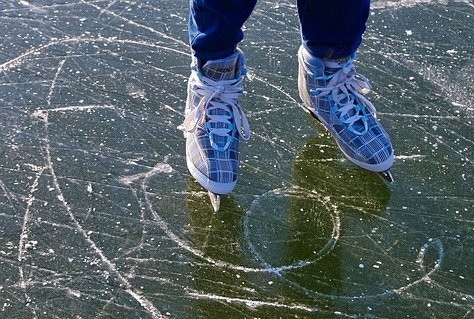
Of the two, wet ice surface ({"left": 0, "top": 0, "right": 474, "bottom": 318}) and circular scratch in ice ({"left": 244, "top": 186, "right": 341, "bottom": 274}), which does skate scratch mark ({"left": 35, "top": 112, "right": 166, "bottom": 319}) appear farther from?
circular scratch in ice ({"left": 244, "top": 186, "right": 341, "bottom": 274})

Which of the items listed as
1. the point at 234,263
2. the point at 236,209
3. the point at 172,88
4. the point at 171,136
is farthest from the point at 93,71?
the point at 234,263

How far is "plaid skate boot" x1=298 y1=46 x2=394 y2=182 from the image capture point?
2100 mm

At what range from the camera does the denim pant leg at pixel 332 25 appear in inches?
79.7

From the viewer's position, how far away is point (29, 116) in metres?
2.27

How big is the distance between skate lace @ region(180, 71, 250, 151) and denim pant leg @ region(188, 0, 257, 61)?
0.08m

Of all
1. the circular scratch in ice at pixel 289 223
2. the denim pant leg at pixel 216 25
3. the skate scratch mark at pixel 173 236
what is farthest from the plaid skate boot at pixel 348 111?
the skate scratch mark at pixel 173 236

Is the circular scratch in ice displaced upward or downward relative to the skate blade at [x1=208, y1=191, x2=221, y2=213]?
downward

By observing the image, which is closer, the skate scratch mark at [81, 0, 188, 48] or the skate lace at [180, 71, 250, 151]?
the skate lace at [180, 71, 250, 151]

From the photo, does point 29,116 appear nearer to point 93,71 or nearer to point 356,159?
point 93,71

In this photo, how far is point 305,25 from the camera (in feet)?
6.82

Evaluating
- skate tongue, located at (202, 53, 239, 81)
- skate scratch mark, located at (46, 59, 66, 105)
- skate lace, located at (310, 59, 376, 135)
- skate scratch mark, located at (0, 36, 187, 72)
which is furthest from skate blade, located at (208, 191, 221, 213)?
skate scratch mark, located at (0, 36, 187, 72)

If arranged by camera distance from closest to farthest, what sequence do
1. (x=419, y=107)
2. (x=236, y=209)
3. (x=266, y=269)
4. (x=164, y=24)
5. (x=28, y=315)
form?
1. (x=28, y=315)
2. (x=266, y=269)
3. (x=236, y=209)
4. (x=419, y=107)
5. (x=164, y=24)

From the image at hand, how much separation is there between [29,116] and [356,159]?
83 centimetres

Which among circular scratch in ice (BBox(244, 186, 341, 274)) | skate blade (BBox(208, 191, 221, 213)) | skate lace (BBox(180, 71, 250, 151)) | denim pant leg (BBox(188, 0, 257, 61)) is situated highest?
denim pant leg (BBox(188, 0, 257, 61))
